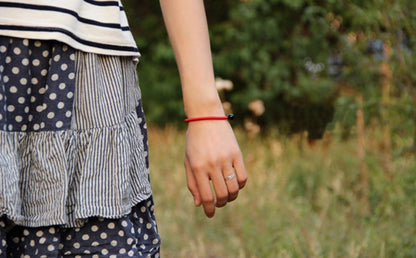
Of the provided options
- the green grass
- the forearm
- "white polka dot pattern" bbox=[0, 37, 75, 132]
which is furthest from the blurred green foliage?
"white polka dot pattern" bbox=[0, 37, 75, 132]

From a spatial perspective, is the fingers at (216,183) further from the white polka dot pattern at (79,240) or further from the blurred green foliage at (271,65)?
the blurred green foliage at (271,65)

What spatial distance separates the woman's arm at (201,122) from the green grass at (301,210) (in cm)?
167

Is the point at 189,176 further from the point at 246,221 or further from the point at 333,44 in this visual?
the point at 333,44

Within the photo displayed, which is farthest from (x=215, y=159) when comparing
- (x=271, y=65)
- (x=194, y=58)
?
(x=271, y=65)

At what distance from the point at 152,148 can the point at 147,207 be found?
4.33 m

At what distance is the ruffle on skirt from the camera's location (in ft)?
3.74

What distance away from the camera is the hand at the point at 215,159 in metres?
1.17

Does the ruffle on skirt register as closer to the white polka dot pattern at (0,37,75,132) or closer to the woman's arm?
the white polka dot pattern at (0,37,75,132)

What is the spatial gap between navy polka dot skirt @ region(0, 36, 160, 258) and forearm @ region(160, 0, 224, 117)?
120mm

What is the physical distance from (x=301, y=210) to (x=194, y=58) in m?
2.42

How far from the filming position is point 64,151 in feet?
3.75

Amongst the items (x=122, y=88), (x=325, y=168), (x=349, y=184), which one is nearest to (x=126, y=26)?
(x=122, y=88)

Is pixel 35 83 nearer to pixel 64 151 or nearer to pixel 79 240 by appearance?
pixel 64 151

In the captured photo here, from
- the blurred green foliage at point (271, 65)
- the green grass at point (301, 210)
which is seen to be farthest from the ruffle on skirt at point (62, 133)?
the blurred green foliage at point (271, 65)
